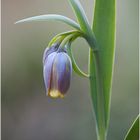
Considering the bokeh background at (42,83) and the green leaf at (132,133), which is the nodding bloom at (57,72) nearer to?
the green leaf at (132,133)

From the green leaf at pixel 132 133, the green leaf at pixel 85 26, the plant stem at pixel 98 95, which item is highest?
the green leaf at pixel 85 26

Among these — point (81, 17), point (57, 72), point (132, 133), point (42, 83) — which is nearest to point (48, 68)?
point (57, 72)

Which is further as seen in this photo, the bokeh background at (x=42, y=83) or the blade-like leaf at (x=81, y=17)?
the bokeh background at (x=42, y=83)

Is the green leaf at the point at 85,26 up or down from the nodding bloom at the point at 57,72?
up

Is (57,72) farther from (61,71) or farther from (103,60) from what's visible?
(103,60)

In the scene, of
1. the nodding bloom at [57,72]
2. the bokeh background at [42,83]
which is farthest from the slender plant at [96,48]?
the bokeh background at [42,83]

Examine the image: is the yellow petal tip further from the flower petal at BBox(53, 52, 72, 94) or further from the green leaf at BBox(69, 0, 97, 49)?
the green leaf at BBox(69, 0, 97, 49)

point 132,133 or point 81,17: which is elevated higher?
point 81,17
